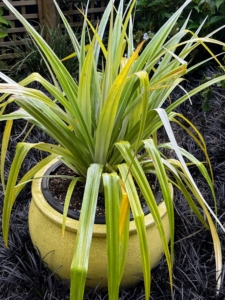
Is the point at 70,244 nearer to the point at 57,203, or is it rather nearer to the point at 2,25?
the point at 57,203

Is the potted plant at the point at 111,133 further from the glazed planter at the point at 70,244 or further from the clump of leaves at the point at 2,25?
the clump of leaves at the point at 2,25

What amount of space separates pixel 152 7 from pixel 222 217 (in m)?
1.84

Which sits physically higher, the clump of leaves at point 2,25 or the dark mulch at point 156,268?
the clump of leaves at point 2,25

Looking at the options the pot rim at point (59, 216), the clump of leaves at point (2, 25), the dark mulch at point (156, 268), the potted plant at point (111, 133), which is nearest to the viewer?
the potted plant at point (111, 133)

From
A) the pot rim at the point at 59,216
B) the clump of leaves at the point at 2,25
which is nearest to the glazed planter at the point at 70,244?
the pot rim at the point at 59,216

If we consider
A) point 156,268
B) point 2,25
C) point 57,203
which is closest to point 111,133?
point 57,203

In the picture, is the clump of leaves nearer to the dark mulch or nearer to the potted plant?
the dark mulch

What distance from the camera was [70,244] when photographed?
4.36ft

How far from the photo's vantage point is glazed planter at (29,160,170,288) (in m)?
1.31

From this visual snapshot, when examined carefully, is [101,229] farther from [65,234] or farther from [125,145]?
[125,145]

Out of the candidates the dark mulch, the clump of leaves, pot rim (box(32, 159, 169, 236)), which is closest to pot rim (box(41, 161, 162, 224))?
pot rim (box(32, 159, 169, 236))

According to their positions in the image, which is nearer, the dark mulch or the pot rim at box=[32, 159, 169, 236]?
the pot rim at box=[32, 159, 169, 236]

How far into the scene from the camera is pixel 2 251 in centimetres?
166

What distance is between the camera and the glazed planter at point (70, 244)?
131 cm
